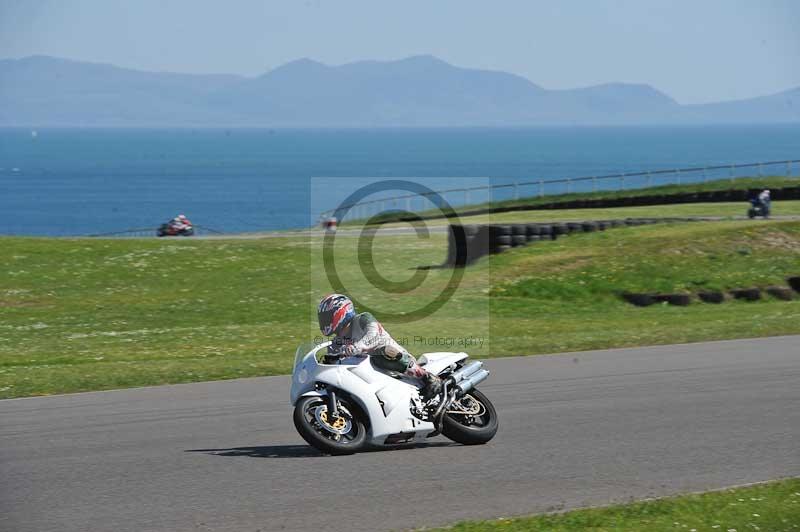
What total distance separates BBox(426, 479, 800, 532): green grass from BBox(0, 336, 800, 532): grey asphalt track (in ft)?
1.16

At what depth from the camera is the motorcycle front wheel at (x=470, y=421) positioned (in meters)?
10.3

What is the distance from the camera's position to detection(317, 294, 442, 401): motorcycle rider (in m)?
10.1

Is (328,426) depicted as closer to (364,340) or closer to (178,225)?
(364,340)

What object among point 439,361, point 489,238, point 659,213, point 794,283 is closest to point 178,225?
point 659,213

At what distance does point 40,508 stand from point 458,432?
12.8ft

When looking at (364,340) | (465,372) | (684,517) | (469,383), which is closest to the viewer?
(684,517)

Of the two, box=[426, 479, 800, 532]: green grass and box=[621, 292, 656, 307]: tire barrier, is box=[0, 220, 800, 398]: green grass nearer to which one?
box=[621, 292, 656, 307]: tire barrier

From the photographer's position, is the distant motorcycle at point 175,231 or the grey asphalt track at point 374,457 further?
the distant motorcycle at point 175,231

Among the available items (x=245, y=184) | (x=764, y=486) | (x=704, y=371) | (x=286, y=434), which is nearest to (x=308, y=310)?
(x=704, y=371)

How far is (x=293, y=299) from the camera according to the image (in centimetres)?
2528

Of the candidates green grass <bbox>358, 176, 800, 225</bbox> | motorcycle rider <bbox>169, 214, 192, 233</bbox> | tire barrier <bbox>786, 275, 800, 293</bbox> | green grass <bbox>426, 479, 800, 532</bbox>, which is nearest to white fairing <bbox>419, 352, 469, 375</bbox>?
green grass <bbox>426, 479, 800, 532</bbox>

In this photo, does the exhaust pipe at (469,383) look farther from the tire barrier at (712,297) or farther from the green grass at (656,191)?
the green grass at (656,191)

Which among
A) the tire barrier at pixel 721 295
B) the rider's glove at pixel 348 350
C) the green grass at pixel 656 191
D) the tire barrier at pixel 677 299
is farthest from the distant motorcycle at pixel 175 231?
the rider's glove at pixel 348 350

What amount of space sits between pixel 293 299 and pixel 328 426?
611 inches
